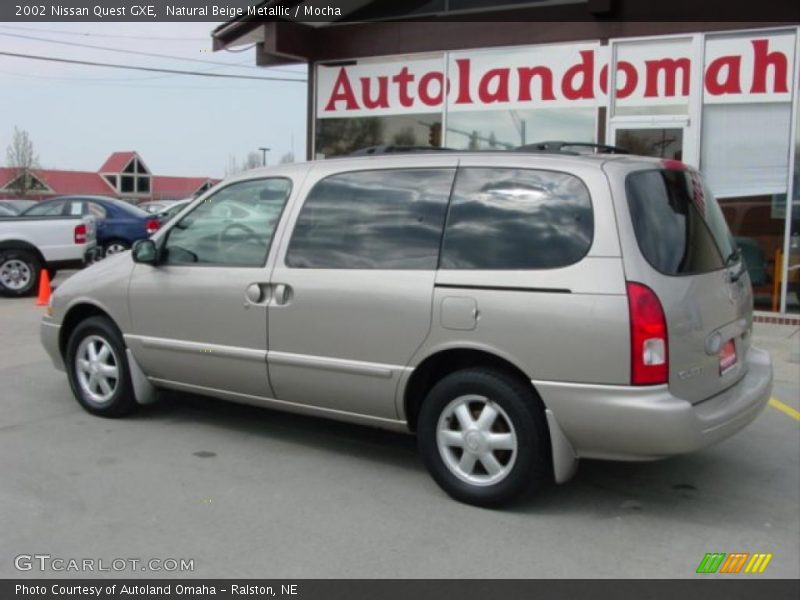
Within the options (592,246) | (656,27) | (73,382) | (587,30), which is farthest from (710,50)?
(73,382)

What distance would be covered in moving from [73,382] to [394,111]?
8.31 metres

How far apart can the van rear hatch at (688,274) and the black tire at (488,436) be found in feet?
2.15

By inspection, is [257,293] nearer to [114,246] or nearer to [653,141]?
[653,141]

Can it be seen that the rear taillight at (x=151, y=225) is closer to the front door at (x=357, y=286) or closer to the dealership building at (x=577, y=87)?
the dealership building at (x=577, y=87)

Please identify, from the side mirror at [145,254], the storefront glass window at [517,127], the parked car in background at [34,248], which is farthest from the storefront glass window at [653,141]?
the parked car in background at [34,248]

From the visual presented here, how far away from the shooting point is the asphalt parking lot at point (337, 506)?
146 inches

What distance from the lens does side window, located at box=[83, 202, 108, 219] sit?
631 inches

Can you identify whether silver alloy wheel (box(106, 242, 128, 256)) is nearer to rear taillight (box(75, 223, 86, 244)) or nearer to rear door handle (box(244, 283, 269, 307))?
rear taillight (box(75, 223, 86, 244))

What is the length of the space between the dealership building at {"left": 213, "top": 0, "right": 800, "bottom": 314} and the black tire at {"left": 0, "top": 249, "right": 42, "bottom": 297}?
15.5 feet

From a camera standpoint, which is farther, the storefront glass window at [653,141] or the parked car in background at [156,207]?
the parked car in background at [156,207]

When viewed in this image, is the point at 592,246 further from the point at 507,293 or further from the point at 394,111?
the point at 394,111

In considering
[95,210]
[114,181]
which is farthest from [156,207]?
[114,181]

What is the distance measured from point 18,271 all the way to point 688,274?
11782 mm

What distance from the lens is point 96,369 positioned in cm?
583
